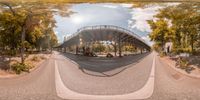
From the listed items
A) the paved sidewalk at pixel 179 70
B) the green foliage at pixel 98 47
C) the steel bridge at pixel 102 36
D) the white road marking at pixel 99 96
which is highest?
the steel bridge at pixel 102 36

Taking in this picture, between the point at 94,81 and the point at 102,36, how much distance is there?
406 millimetres

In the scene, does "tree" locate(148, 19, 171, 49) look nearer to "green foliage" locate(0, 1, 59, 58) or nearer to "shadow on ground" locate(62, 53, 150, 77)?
"shadow on ground" locate(62, 53, 150, 77)

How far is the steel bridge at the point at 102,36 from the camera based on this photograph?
3.96 m

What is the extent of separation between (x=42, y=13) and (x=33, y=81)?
2.02 feet

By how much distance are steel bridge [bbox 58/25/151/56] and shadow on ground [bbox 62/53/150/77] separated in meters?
0.12

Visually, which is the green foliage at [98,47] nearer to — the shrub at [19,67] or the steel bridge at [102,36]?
the steel bridge at [102,36]

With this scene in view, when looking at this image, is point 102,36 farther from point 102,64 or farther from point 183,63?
point 183,63

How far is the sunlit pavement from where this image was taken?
4070 millimetres

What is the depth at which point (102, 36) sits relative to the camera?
3994 mm

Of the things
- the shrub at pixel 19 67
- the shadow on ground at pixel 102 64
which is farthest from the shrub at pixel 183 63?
the shrub at pixel 19 67

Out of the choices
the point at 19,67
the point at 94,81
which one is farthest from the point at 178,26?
the point at 19,67

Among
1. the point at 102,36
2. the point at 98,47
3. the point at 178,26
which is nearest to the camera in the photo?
the point at 102,36

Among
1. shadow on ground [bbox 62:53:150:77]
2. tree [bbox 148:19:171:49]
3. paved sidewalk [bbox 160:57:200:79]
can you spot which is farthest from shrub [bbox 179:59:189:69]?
shadow on ground [bbox 62:53:150:77]

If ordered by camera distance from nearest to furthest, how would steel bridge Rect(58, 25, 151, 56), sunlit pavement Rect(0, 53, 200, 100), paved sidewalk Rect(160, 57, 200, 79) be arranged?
steel bridge Rect(58, 25, 151, 56)
sunlit pavement Rect(0, 53, 200, 100)
paved sidewalk Rect(160, 57, 200, 79)
